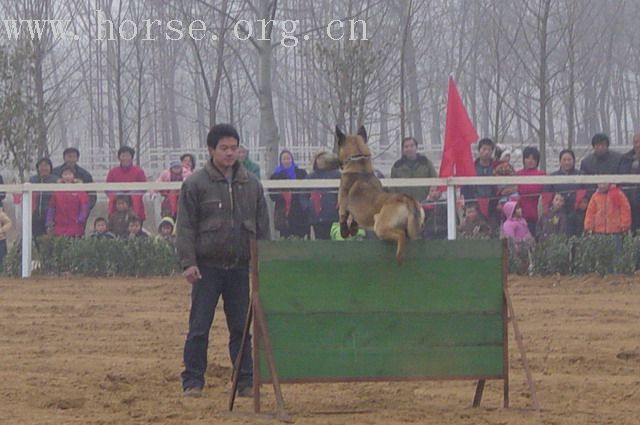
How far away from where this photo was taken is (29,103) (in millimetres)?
22812

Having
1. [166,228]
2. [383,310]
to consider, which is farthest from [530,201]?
[383,310]

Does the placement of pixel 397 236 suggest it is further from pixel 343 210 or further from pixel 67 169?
pixel 67 169

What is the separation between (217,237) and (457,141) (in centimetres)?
892

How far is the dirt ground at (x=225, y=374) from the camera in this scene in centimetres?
800

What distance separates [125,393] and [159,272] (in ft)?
28.1

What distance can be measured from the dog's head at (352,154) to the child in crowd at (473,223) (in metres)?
8.11

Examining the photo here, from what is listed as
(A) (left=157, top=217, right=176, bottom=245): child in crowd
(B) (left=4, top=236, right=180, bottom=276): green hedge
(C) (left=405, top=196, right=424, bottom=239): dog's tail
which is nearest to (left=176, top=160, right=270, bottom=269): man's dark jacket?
(C) (left=405, top=196, right=424, bottom=239): dog's tail

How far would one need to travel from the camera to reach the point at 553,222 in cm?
1662

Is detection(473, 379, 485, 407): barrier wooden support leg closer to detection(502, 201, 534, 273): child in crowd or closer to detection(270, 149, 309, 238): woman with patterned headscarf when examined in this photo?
detection(502, 201, 534, 273): child in crowd

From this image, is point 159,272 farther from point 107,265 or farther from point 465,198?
point 465,198

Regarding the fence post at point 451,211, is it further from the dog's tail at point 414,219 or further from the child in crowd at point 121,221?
the dog's tail at point 414,219

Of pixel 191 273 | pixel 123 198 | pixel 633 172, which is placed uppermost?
pixel 633 172

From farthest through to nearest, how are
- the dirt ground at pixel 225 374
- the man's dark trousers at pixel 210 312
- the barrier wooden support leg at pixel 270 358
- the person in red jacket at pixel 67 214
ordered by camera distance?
the person in red jacket at pixel 67 214
the man's dark trousers at pixel 210 312
the dirt ground at pixel 225 374
the barrier wooden support leg at pixel 270 358

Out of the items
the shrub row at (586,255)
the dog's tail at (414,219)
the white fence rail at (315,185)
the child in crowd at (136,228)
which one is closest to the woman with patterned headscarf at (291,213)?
the white fence rail at (315,185)
